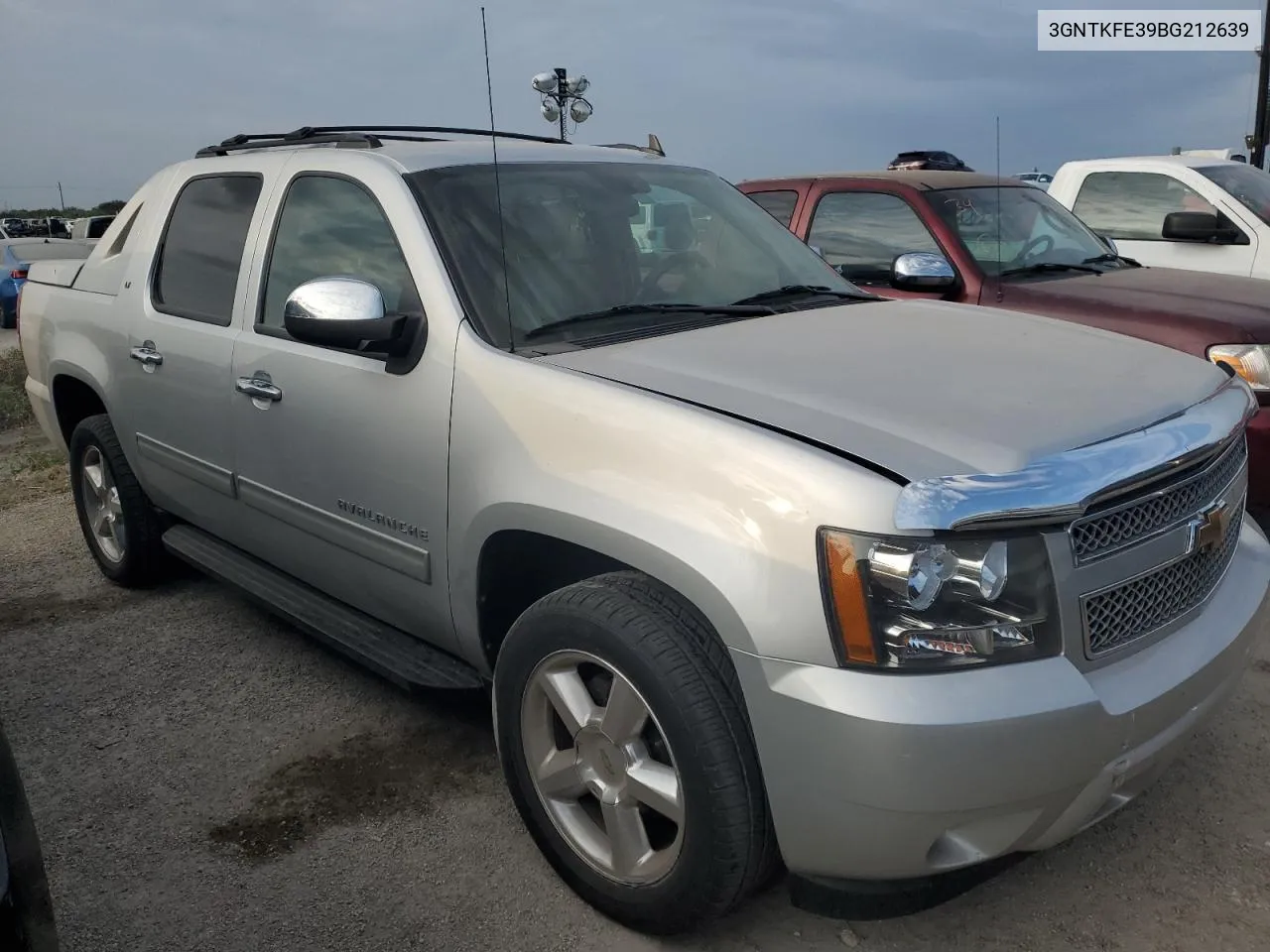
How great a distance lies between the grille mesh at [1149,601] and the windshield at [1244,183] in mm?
5467

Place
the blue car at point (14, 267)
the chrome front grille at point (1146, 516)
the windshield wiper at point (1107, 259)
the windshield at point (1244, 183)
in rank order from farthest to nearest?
the blue car at point (14, 267) → the windshield at point (1244, 183) → the windshield wiper at point (1107, 259) → the chrome front grille at point (1146, 516)

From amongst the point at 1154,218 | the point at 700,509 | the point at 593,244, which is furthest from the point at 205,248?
the point at 1154,218

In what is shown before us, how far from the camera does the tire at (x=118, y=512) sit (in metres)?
4.55

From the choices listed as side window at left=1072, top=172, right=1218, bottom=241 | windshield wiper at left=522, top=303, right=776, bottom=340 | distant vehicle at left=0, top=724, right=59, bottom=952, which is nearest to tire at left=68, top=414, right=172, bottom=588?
windshield wiper at left=522, top=303, right=776, bottom=340

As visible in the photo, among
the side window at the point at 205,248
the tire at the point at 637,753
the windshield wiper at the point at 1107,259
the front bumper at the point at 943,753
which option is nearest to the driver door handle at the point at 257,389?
the side window at the point at 205,248

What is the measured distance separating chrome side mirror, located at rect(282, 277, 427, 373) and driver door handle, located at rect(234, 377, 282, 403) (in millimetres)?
521

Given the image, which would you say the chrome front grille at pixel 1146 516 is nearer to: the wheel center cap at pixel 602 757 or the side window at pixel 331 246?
the wheel center cap at pixel 602 757

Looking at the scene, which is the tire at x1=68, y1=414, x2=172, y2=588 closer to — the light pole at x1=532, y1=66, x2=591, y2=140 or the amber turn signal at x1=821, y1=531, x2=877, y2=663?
the amber turn signal at x1=821, y1=531, x2=877, y2=663

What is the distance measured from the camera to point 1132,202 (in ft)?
24.7

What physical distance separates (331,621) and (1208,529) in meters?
2.40

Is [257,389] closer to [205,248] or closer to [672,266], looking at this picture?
[205,248]

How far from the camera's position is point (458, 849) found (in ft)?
9.46

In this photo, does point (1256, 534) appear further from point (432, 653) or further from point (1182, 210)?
point (1182, 210)

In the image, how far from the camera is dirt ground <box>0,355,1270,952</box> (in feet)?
8.34
